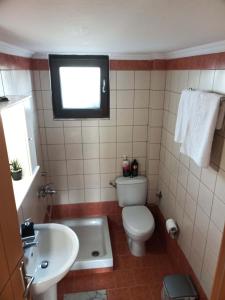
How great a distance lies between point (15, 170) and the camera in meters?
1.59

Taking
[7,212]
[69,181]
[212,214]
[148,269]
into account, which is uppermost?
[7,212]

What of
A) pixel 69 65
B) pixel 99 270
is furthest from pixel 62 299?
pixel 69 65

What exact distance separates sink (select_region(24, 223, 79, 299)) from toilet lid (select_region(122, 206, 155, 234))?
0.81 meters

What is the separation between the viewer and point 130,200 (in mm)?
2615

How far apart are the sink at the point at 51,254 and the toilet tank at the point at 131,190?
103 cm

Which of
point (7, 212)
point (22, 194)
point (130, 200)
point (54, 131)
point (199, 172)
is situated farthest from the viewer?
point (130, 200)

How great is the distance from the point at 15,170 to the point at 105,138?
1162 millimetres

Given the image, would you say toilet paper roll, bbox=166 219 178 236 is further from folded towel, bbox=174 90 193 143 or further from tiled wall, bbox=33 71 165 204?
folded towel, bbox=174 90 193 143

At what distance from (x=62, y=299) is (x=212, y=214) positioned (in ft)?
4.91

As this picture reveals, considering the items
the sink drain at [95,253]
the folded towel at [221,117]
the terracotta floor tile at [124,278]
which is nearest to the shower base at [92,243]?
the sink drain at [95,253]

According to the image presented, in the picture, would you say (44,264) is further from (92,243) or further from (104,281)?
(92,243)

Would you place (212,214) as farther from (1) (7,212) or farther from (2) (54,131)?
(2) (54,131)

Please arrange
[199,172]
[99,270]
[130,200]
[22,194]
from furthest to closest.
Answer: [130,200] < [99,270] < [199,172] < [22,194]

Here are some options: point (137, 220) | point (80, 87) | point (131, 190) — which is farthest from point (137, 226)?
point (80, 87)
